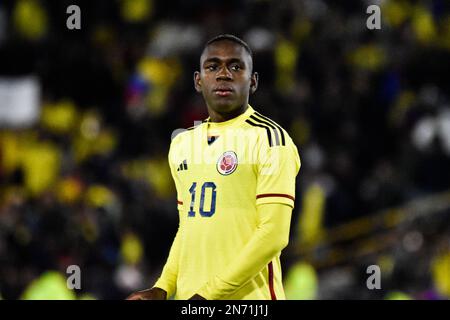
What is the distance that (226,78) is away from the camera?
444cm

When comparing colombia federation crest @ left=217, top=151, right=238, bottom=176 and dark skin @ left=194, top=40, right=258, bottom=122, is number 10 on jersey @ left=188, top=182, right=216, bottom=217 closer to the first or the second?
colombia federation crest @ left=217, top=151, right=238, bottom=176

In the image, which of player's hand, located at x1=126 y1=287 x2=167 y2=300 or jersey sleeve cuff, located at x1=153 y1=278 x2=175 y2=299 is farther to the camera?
jersey sleeve cuff, located at x1=153 y1=278 x2=175 y2=299

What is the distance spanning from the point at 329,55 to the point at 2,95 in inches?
172

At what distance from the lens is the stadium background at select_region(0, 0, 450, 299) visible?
1066cm

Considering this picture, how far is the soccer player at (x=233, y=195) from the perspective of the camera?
14.1ft

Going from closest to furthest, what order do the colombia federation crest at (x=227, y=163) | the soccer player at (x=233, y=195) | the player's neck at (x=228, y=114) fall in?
the soccer player at (x=233, y=195) < the colombia federation crest at (x=227, y=163) < the player's neck at (x=228, y=114)

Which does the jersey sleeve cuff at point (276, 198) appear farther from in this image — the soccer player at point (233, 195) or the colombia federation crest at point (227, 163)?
the colombia federation crest at point (227, 163)

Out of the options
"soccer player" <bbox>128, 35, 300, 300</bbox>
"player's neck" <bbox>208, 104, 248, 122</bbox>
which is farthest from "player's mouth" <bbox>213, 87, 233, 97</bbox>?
"player's neck" <bbox>208, 104, 248, 122</bbox>

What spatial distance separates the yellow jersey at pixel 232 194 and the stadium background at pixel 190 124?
466 cm

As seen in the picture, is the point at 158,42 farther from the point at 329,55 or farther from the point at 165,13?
the point at 329,55

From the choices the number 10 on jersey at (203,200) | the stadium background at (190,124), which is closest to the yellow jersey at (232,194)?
the number 10 on jersey at (203,200)

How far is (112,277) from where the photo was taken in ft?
33.6

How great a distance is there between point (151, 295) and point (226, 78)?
3.27ft

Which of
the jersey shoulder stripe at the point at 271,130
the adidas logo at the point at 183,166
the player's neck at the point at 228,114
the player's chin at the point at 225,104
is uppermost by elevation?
the player's chin at the point at 225,104
